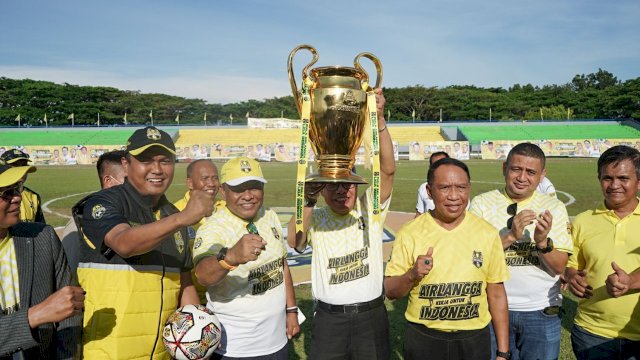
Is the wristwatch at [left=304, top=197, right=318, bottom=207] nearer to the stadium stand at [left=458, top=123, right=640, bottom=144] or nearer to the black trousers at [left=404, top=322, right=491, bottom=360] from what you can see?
the black trousers at [left=404, top=322, right=491, bottom=360]

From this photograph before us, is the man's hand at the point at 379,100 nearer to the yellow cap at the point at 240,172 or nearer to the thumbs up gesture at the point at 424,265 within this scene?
the yellow cap at the point at 240,172

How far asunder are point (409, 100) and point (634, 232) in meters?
84.2

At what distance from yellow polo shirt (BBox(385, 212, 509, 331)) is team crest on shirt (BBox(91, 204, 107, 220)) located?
1829 mm

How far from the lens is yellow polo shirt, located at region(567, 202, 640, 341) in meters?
3.41

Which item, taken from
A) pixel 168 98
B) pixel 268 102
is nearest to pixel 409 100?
pixel 268 102

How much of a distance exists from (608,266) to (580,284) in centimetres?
26

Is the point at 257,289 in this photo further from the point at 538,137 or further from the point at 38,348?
the point at 538,137

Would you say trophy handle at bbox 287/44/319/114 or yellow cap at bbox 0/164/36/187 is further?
trophy handle at bbox 287/44/319/114

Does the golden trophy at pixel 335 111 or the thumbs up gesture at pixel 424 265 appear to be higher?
the golden trophy at pixel 335 111

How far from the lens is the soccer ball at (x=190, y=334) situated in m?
3.00

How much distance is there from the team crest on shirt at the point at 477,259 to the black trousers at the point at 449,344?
1.42 feet

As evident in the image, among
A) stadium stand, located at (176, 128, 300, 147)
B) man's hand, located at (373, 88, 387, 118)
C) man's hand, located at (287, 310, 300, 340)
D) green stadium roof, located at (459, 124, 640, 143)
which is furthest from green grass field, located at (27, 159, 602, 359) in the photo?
green stadium roof, located at (459, 124, 640, 143)

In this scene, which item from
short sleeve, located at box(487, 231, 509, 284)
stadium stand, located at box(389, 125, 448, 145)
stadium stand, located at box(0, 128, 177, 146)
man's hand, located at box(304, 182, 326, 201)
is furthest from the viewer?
stadium stand, located at box(389, 125, 448, 145)

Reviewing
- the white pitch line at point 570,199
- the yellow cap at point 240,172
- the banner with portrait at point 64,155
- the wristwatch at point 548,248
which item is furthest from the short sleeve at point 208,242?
the banner with portrait at point 64,155
